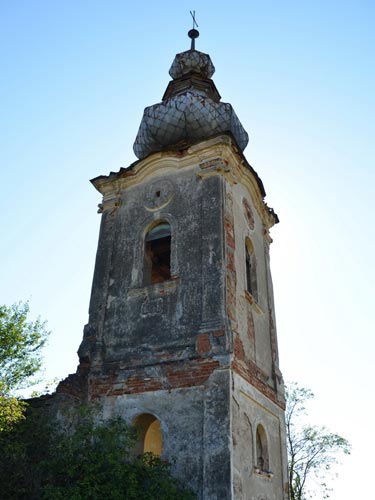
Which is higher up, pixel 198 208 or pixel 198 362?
pixel 198 208

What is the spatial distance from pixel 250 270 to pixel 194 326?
2812mm

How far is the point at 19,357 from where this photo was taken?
9305 millimetres

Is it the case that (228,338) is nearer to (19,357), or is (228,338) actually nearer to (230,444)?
(230,444)

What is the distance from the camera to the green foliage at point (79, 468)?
7164 millimetres

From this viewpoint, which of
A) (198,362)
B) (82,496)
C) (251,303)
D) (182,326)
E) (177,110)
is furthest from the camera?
(177,110)

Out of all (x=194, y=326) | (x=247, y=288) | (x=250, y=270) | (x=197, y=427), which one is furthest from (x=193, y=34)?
(x=197, y=427)

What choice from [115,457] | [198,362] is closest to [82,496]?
[115,457]

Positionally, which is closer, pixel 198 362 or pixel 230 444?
pixel 230 444

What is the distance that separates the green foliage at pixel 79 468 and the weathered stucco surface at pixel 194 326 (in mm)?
707

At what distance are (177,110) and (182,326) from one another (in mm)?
5906

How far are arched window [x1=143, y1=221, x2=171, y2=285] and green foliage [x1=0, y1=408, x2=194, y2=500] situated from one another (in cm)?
371

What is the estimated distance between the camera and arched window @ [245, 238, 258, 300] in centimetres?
1147

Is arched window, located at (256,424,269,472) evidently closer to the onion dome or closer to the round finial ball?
the onion dome

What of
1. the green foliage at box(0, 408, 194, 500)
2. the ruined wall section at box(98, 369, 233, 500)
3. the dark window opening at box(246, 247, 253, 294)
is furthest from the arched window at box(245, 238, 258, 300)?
the green foliage at box(0, 408, 194, 500)
